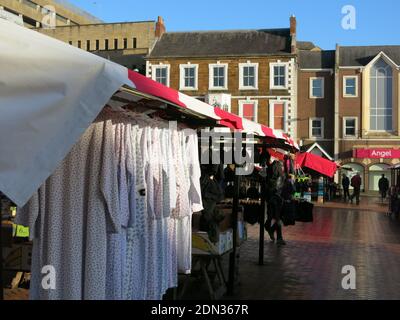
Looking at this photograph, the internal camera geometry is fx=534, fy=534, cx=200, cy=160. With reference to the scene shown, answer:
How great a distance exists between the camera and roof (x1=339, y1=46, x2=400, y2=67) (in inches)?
1661

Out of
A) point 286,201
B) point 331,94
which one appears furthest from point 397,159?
point 286,201

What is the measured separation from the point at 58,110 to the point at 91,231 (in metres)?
1.49

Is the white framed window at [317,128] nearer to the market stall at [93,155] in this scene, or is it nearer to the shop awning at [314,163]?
the shop awning at [314,163]

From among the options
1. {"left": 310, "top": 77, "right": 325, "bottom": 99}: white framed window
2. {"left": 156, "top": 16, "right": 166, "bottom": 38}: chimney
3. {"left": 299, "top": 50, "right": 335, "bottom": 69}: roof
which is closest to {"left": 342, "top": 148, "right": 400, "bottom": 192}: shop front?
{"left": 310, "top": 77, "right": 325, "bottom": 99}: white framed window

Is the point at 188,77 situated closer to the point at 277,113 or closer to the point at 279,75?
the point at 279,75

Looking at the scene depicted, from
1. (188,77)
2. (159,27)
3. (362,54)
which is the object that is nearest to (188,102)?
(188,77)

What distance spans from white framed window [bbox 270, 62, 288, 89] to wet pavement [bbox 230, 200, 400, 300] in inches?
988

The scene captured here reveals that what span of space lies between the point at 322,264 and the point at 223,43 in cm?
3435

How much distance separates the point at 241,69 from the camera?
134 feet

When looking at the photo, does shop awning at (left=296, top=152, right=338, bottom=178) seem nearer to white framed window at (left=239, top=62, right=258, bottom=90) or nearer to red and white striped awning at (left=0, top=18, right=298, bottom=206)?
red and white striped awning at (left=0, top=18, right=298, bottom=206)

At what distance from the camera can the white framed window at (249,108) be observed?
40.5 meters

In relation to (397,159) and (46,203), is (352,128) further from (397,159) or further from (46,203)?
(46,203)

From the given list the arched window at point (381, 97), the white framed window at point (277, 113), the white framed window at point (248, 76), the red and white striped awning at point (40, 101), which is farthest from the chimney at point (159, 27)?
the red and white striped awning at point (40, 101)

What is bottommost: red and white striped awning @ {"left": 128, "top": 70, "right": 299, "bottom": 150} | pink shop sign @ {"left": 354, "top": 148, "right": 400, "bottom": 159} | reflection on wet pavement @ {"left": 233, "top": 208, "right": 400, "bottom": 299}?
reflection on wet pavement @ {"left": 233, "top": 208, "right": 400, "bottom": 299}
